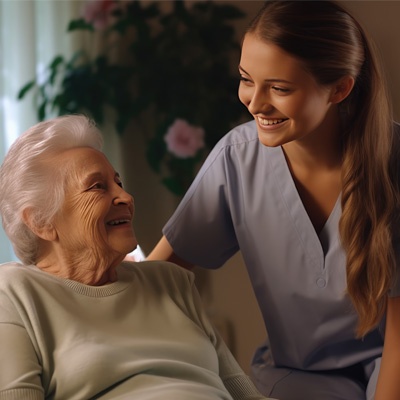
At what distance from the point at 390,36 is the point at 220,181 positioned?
5.25 feet

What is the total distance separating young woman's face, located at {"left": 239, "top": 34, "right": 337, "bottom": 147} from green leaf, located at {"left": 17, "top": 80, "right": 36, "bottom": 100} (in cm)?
141

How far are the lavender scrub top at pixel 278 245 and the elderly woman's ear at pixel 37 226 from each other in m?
0.46

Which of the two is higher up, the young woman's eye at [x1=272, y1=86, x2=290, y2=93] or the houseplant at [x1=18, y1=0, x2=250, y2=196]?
the young woman's eye at [x1=272, y1=86, x2=290, y2=93]

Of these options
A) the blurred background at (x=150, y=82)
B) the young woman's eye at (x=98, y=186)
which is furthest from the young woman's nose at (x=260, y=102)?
the blurred background at (x=150, y=82)

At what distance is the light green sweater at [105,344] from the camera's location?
55.7 inches

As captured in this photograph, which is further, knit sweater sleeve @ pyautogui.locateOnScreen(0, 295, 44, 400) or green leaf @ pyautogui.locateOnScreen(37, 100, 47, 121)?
green leaf @ pyautogui.locateOnScreen(37, 100, 47, 121)

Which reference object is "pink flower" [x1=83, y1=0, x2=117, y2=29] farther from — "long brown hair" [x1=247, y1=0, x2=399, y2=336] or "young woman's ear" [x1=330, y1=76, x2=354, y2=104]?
"young woman's ear" [x1=330, y1=76, x2=354, y2=104]

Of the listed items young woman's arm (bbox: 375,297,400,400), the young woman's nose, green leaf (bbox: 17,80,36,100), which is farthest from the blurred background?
the young woman's nose

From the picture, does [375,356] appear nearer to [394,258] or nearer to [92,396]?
[394,258]

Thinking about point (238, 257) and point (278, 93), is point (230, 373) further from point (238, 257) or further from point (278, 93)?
point (238, 257)

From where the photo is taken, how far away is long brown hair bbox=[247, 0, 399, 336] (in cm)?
170

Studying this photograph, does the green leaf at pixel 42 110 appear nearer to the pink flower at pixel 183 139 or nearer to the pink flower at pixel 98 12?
the pink flower at pixel 98 12

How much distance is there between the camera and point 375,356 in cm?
188

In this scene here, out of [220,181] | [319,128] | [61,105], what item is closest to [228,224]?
[220,181]
